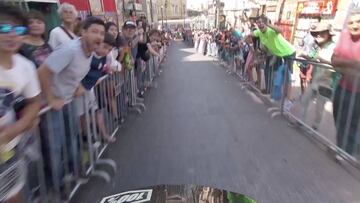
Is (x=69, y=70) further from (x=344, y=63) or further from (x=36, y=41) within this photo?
(x=344, y=63)

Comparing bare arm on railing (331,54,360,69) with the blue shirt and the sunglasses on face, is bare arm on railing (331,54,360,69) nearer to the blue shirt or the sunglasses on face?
the blue shirt

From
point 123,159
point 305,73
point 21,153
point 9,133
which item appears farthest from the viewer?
point 305,73

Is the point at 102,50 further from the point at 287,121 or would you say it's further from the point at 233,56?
the point at 233,56

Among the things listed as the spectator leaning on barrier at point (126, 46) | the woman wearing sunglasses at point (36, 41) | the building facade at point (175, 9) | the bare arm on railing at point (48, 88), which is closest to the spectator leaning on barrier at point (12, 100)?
the bare arm on railing at point (48, 88)

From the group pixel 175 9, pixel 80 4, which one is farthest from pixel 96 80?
pixel 175 9

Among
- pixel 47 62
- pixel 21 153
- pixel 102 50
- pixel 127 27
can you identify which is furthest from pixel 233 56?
pixel 21 153

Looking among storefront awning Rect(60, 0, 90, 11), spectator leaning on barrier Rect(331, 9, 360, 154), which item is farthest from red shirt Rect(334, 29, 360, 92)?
storefront awning Rect(60, 0, 90, 11)

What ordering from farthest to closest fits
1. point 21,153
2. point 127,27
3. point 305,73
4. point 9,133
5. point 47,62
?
point 127,27, point 305,73, point 47,62, point 21,153, point 9,133

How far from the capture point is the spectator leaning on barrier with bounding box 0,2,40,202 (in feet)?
7.21

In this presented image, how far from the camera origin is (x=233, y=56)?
13219 mm

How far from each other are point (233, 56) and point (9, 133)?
11.6 m

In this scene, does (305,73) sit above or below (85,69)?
below

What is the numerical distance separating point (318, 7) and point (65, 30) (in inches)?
423

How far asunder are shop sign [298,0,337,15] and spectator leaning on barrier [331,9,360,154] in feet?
27.7
